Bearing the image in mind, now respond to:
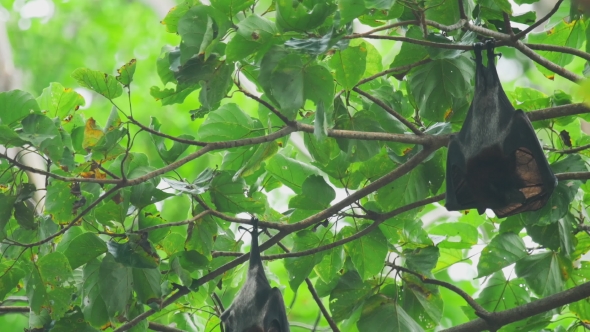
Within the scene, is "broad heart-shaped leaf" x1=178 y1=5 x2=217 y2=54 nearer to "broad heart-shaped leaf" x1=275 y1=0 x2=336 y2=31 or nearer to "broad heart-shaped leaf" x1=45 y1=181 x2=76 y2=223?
"broad heart-shaped leaf" x1=275 y1=0 x2=336 y2=31

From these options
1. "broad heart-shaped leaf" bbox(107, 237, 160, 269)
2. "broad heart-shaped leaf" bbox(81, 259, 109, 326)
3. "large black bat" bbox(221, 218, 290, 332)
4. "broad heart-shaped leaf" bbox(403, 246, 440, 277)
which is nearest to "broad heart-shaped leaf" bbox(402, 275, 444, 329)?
"broad heart-shaped leaf" bbox(403, 246, 440, 277)

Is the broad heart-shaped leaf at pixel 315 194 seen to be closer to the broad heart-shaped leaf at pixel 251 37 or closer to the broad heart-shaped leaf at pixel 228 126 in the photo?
the broad heart-shaped leaf at pixel 228 126

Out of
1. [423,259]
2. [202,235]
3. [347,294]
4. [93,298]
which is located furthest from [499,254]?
[93,298]

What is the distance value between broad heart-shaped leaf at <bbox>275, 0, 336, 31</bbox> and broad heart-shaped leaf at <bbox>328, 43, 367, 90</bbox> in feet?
0.97

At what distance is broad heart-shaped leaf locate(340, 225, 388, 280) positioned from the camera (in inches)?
114

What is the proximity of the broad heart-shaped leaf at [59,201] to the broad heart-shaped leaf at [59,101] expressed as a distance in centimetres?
36

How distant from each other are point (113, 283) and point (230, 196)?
Result: 555 mm

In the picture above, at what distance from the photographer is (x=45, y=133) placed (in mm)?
2531

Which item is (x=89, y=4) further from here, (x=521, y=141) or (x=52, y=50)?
(x=521, y=141)

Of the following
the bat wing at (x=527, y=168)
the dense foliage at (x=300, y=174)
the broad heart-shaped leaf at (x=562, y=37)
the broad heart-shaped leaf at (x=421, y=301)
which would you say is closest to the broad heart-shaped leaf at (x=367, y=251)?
the dense foliage at (x=300, y=174)

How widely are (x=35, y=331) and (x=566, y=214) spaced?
2.18 m

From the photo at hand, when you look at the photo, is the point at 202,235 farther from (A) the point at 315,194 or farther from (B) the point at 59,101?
(B) the point at 59,101

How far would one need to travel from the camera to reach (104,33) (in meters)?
10.8

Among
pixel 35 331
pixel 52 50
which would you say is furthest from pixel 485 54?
pixel 52 50
